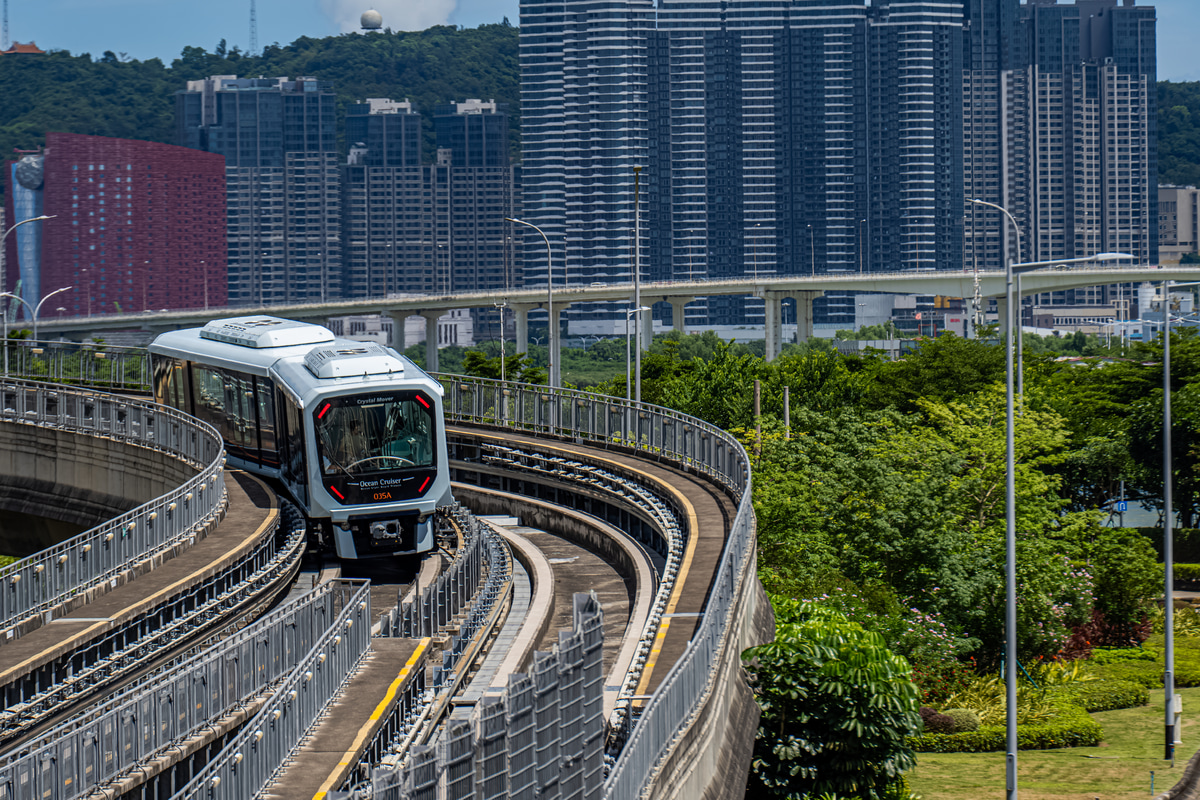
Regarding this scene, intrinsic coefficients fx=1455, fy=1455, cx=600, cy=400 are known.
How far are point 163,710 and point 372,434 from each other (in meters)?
12.2

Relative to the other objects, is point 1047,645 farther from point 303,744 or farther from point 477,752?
point 477,752

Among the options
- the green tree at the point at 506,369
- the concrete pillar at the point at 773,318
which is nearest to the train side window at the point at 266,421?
the green tree at the point at 506,369

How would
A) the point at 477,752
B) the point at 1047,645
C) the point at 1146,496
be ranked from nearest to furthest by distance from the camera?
the point at 477,752 → the point at 1047,645 → the point at 1146,496

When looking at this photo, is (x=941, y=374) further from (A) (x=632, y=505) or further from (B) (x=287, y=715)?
(B) (x=287, y=715)

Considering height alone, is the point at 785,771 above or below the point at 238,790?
below

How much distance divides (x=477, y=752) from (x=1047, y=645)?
23767 mm

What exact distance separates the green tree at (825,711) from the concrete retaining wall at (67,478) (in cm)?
1830

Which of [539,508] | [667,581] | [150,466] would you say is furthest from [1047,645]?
[150,466]

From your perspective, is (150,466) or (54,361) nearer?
(150,466)

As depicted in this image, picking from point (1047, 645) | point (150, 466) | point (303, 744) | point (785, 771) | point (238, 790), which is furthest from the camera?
point (150, 466)

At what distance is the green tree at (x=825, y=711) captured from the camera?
19.5 meters

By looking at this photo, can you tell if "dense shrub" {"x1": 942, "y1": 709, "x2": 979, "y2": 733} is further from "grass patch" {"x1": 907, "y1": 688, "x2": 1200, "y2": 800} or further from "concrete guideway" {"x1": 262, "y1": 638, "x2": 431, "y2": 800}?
"concrete guideway" {"x1": 262, "y1": 638, "x2": 431, "y2": 800}

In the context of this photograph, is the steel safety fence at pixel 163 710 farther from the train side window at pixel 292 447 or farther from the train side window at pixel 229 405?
the train side window at pixel 229 405

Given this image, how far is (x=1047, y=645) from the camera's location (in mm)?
30938
